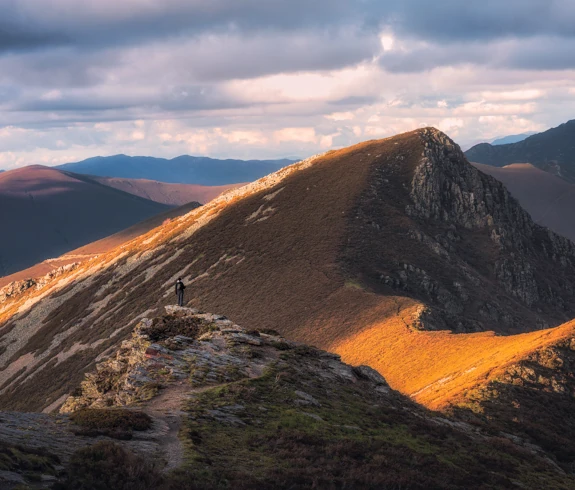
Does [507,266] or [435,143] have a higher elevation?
[435,143]

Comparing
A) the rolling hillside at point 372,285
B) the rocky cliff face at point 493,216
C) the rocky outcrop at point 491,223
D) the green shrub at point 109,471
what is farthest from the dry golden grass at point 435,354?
the rocky cliff face at point 493,216

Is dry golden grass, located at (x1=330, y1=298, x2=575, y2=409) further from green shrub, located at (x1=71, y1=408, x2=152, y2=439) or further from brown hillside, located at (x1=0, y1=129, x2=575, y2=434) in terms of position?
green shrub, located at (x1=71, y1=408, x2=152, y2=439)

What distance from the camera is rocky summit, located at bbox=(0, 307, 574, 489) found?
724 inches

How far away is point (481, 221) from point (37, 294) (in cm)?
12058

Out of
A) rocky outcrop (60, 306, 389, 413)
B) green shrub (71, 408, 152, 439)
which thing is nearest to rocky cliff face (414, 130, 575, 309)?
rocky outcrop (60, 306, 389, 413)

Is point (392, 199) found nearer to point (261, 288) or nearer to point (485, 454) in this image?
point (261, 288)

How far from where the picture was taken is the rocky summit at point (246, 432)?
18.4 metres

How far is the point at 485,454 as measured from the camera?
28516 millimetres

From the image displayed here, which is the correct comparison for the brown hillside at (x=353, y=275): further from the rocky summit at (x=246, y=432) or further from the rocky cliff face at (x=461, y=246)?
the rocky summit at (x=246, y=432)

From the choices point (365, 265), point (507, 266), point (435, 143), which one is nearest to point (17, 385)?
point (365, 265)

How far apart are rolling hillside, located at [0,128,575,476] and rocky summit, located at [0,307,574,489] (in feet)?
33.2

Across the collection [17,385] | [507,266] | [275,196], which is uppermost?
[275,196]

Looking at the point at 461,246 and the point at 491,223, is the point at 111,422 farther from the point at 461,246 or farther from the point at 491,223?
the point at 491,223

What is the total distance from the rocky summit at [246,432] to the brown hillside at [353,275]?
20975 millimetres
